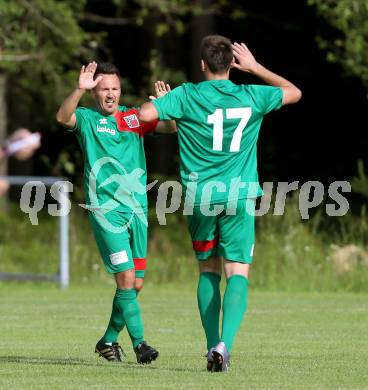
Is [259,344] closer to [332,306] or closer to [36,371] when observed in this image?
[36,371]

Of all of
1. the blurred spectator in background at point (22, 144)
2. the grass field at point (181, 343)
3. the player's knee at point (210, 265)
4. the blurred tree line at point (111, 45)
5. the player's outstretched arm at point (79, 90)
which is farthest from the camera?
the blurred tree line at point (111, 45)

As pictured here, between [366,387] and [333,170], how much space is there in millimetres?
19429

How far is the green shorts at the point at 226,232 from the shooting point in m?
8.67

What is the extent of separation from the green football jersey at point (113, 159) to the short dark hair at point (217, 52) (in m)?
1.06

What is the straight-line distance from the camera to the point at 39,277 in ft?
59.0

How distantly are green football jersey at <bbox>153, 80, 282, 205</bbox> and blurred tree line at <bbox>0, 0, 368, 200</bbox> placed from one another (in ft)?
41.0

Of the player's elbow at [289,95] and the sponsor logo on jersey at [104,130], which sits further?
the sponsor logo on jersey at [104,130]

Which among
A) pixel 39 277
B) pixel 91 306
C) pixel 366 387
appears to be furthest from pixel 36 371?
pixel 39 277

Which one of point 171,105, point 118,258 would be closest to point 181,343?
point 118,258

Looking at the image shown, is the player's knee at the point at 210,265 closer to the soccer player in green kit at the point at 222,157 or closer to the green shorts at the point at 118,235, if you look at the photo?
the soccer player in green kit at the point at 222,157

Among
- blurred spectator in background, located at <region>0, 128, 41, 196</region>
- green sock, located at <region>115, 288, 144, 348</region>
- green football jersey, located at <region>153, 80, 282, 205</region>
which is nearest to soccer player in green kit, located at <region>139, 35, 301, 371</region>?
green football jersey, located at <region>153, 80, 282, 205</region>

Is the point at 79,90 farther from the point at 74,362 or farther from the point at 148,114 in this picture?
the point at 74,362

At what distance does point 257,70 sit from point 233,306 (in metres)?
1.50

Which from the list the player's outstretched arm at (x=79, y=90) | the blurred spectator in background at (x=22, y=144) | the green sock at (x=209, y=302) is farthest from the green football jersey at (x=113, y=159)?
the blurred spectator in background at (x=22, y=144)
